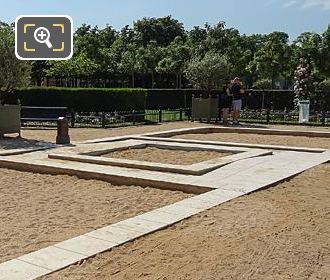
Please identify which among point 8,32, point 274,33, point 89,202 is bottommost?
point 89,202

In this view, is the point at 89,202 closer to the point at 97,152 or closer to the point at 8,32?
the point at 97,152

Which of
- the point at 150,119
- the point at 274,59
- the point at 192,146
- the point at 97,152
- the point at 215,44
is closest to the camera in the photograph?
the point at 97,152

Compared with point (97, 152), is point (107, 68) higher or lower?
higher

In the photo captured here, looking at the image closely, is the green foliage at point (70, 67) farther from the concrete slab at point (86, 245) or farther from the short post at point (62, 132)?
the concrete slab at point (86, 245)

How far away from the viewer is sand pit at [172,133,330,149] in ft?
43.3

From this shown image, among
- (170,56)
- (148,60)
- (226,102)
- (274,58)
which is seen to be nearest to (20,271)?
(226,102)

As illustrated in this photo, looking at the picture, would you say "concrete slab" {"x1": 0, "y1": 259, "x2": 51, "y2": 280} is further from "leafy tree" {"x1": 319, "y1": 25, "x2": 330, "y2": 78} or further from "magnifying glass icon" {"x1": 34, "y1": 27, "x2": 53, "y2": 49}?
"leafy tree" {"x1": 319, "y1": 25, "x2": 330, "y2": 78}

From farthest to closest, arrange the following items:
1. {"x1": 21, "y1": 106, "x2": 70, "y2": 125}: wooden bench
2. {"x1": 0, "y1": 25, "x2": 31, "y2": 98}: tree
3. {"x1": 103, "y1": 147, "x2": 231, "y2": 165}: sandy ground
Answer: {"x1": 21, "y1": 106, "x2": 70, "y2": 125}: wooden bench → {"x1": 0, "y1": 25, "x2": 31, "y2": 98}: tree → {"x1": 103, "y1": 147, "x2": 231, "y2": 165}: sandy ground

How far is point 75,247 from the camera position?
4438mm

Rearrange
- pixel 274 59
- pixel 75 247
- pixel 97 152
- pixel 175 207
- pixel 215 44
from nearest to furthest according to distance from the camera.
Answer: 1. pixel 75 247
2. pixel 175 207
3. pixel 97 152
4. pixel 215 44
5. pixel 274 59

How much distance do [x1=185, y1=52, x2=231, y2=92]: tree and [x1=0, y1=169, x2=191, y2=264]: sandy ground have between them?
1220 cm

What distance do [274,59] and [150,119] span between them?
2144 cm

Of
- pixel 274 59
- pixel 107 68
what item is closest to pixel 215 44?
pixel 274 59

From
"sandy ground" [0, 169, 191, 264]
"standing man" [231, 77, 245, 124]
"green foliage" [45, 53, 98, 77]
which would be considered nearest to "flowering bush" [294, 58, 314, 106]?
"standing man" [231, 77, 245, 124]
